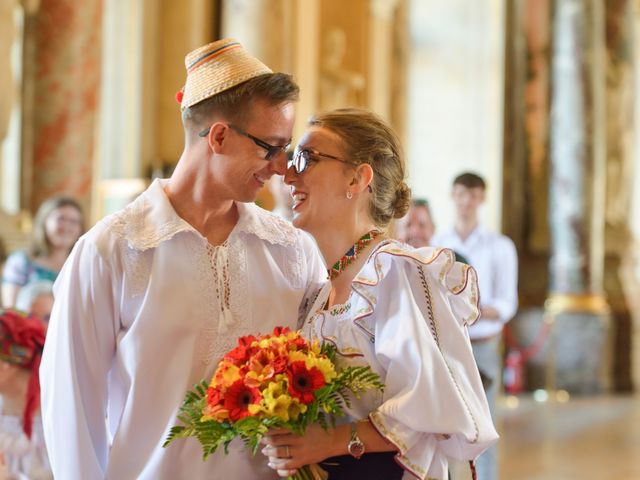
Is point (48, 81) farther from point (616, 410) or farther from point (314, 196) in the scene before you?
point (616, 410)

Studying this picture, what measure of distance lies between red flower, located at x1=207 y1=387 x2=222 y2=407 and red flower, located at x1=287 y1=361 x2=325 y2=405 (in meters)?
0.17

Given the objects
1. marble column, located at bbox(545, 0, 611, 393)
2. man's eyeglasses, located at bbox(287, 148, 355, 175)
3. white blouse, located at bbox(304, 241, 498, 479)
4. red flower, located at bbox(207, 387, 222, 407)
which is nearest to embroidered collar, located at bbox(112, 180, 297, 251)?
man's eyeglasses, located at bbox(287, 148, 355, 175)

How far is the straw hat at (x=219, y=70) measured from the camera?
289 cm

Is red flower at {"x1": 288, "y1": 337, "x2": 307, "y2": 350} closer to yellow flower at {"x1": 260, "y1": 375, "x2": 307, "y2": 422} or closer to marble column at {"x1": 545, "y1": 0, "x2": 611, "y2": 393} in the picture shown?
yellow flower at {"x1": 260, "y1": 375, "x2": 307, "y2": 422}

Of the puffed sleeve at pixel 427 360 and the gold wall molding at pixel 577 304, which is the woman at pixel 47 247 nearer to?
the puffed sleeve at pixel 427 360

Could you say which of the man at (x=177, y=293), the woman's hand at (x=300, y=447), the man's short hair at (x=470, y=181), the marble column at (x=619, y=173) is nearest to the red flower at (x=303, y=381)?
the woman's hand at (x=300, y=447)

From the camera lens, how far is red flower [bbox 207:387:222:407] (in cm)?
251

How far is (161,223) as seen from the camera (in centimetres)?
291

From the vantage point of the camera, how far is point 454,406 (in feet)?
8.55

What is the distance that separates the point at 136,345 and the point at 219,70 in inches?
30.2

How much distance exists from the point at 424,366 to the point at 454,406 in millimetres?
123

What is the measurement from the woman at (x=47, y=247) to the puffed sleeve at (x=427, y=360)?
13.7 feet

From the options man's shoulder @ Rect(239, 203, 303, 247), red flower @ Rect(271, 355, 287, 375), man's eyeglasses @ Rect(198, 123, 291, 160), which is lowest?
red flower @ Rect(271, 355, 287, 375)

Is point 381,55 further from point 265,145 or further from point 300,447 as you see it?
point 300,447
